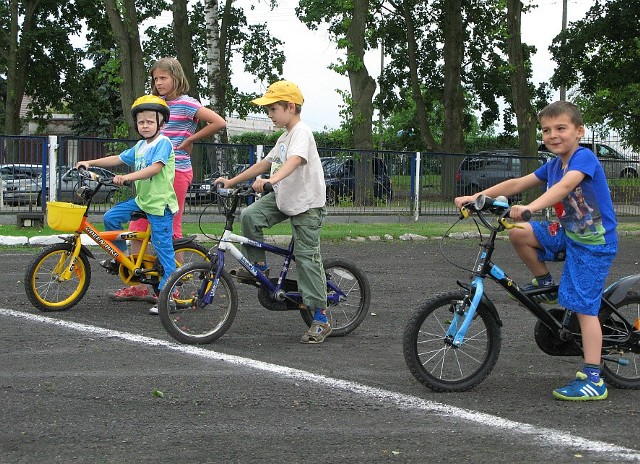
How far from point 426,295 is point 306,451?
587 cm

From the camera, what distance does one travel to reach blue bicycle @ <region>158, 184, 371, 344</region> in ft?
24.7

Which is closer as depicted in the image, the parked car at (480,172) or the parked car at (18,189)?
the parked car at (18,189)

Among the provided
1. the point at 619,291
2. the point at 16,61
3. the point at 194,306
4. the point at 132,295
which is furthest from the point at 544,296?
the point at 16,61

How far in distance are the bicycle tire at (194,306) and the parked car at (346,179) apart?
14377mm

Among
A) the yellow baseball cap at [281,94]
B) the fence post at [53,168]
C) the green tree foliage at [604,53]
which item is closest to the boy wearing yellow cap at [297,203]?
the yellow baseball cap at [281,94]

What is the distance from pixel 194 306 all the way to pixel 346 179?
15213 mm

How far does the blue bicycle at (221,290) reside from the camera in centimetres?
754

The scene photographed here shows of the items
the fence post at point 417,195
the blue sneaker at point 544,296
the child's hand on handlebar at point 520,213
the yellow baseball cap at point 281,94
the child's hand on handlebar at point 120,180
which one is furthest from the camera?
the fence post at point 417,195

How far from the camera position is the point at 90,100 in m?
54.6

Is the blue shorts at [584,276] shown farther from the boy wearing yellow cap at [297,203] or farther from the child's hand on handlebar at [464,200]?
the boy wearing yellow cap at [297,203]

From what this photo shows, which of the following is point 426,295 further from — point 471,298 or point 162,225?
point 471,298

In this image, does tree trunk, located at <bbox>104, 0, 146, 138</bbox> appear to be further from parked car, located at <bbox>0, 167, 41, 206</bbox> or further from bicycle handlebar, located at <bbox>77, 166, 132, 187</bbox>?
bicycle handlebar, located at <bbox>77, 166, 132, 187</bbox>

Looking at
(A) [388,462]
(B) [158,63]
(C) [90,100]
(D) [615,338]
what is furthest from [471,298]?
(C) [90,100]

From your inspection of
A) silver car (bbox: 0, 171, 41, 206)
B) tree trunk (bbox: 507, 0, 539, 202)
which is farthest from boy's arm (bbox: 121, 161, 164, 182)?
tree trunk (bbox: 507, 0, 539, 202)
